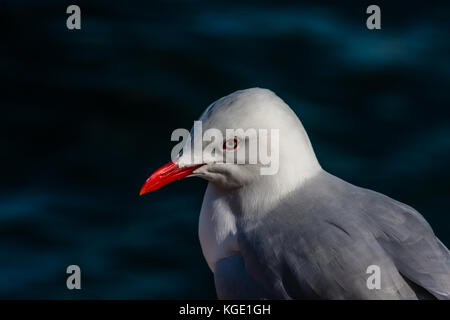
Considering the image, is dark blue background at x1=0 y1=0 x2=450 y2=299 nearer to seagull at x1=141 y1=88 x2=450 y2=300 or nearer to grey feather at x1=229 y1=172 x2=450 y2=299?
seagull at x1=141 y1=88 x2=450 y2=300

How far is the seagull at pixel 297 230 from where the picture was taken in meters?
3.05

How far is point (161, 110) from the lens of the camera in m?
5.38

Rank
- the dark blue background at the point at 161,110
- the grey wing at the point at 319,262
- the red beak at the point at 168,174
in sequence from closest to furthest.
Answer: the grey wing at the point at 319,262 → the red beak at the point at 168,174 → the dark blue background at the point at 161,110

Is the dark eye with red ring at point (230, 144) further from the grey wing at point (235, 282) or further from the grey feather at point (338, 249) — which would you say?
the grey wing at point (235, 282)

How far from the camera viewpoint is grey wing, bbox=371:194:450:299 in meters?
3.04

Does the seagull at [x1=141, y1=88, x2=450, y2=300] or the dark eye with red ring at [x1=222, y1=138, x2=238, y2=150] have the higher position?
the dark eye with red ring at [x1=222, y1=138, x2=238, y2=150]

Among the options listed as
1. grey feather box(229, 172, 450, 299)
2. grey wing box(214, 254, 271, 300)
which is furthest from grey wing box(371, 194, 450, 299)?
grey wing box(214, 254, 271, 300)

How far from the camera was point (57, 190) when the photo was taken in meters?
4.95

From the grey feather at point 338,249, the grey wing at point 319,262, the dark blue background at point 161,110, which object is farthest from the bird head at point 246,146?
the dark blue background at point 161,110

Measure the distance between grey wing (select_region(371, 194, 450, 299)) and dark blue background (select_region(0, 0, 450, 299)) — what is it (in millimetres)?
1514

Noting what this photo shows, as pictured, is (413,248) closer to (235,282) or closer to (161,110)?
(235,282)

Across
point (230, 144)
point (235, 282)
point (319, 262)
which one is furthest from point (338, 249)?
point (230, 144)

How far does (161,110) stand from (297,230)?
7.68 feet

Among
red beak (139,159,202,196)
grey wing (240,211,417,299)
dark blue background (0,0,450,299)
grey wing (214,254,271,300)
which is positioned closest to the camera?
grey wing (240,211,417,299)
